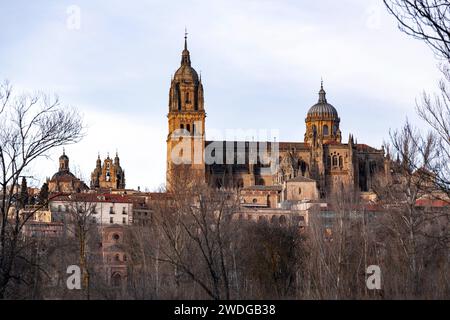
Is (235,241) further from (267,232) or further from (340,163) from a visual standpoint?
(340,163)

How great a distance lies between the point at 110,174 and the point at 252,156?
105 feet

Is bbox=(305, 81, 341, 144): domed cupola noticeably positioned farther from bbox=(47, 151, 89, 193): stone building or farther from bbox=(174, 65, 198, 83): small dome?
bbox=(47, 151, 89, 193): stone building

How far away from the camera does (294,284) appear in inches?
1439

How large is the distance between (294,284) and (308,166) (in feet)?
250

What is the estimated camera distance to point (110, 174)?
137750 mm

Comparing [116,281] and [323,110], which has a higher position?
[323,110]

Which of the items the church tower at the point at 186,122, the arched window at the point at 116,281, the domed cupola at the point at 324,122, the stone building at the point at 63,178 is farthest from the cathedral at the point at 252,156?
the arched window at the point at 116,281

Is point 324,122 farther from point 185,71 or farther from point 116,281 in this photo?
point 116,281

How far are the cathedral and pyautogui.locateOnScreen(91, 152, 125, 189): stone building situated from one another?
26047 millimetres

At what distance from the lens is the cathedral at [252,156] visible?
108875 mm

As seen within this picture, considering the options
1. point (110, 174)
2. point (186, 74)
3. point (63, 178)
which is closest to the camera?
point (63, 178)

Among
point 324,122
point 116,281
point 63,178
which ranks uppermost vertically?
point 324,122

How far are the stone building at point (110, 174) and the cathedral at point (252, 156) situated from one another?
2605 centimetres

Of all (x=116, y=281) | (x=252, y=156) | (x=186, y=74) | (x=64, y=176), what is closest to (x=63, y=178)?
(x=64, y=176)
